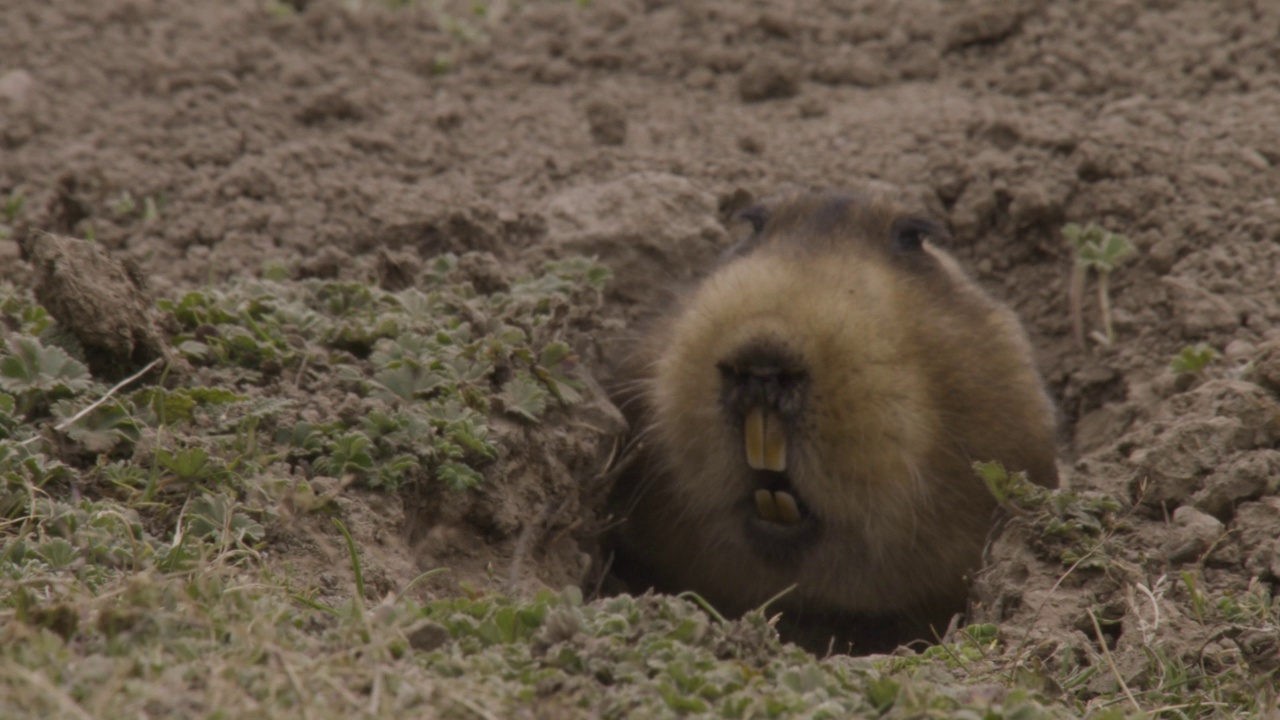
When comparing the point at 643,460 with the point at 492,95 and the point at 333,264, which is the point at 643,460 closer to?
the point at 333,264

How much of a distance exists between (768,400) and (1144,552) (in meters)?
1.02

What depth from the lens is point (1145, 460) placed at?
3.83m

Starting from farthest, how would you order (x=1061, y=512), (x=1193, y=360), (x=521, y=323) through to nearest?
(x=1193, y=360), (x=521, y=323), (x=1061, y=512)

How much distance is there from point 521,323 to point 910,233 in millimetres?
1225

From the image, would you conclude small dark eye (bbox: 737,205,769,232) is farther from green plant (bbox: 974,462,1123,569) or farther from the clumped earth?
green plant (bbox: 974,462,1123,569)

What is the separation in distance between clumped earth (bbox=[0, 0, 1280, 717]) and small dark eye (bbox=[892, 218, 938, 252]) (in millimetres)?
858

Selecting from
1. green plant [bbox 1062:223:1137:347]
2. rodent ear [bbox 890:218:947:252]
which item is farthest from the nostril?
green plant [bbox 1062:223:1137:347]

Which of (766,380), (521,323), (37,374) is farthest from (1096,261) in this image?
(37,374)

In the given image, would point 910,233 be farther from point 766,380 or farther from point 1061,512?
point 1061,512

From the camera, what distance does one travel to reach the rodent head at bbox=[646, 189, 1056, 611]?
3652mm

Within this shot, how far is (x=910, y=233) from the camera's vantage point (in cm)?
423

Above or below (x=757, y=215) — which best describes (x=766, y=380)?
below

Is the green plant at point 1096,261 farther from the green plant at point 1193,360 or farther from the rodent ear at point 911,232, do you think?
the rodent ear at point 911,232

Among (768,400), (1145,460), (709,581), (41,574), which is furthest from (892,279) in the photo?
(41,574)
